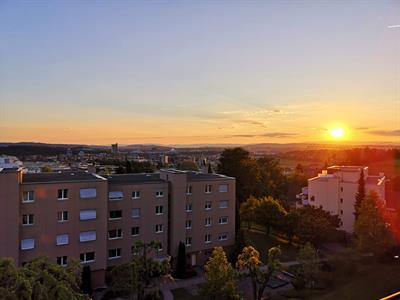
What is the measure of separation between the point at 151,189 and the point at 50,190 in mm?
6243

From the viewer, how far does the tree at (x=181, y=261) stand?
23320 mm

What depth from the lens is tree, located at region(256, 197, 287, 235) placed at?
2981cm

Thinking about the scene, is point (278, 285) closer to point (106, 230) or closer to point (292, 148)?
point (106, 230)

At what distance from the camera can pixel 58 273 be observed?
877 centimetres

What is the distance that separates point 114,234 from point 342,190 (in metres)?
24.3

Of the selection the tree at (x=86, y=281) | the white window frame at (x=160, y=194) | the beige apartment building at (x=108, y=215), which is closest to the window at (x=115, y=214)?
the beige apartment building at (x=108, y=215)

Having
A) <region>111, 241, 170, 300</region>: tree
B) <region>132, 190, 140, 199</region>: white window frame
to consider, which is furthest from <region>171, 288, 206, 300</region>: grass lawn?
<region>132, 190, 140, 199</region>: white window frame

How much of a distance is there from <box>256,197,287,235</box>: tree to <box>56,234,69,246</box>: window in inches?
637

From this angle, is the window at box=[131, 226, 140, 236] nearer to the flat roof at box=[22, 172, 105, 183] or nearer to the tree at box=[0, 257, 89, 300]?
the flat roof at box=[22, 172, 105, 183]

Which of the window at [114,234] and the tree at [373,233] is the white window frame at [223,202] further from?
the tree at [373,233]

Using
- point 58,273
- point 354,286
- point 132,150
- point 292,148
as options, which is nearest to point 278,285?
point 354,286

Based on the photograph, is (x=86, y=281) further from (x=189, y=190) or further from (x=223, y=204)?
(x=223, y=204)

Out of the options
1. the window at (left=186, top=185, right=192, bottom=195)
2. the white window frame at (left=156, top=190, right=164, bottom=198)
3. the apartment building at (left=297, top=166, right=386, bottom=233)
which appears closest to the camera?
the white window frame at (left=156, top=190, right=164, bottom=198)

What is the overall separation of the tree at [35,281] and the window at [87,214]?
12.0 meters
